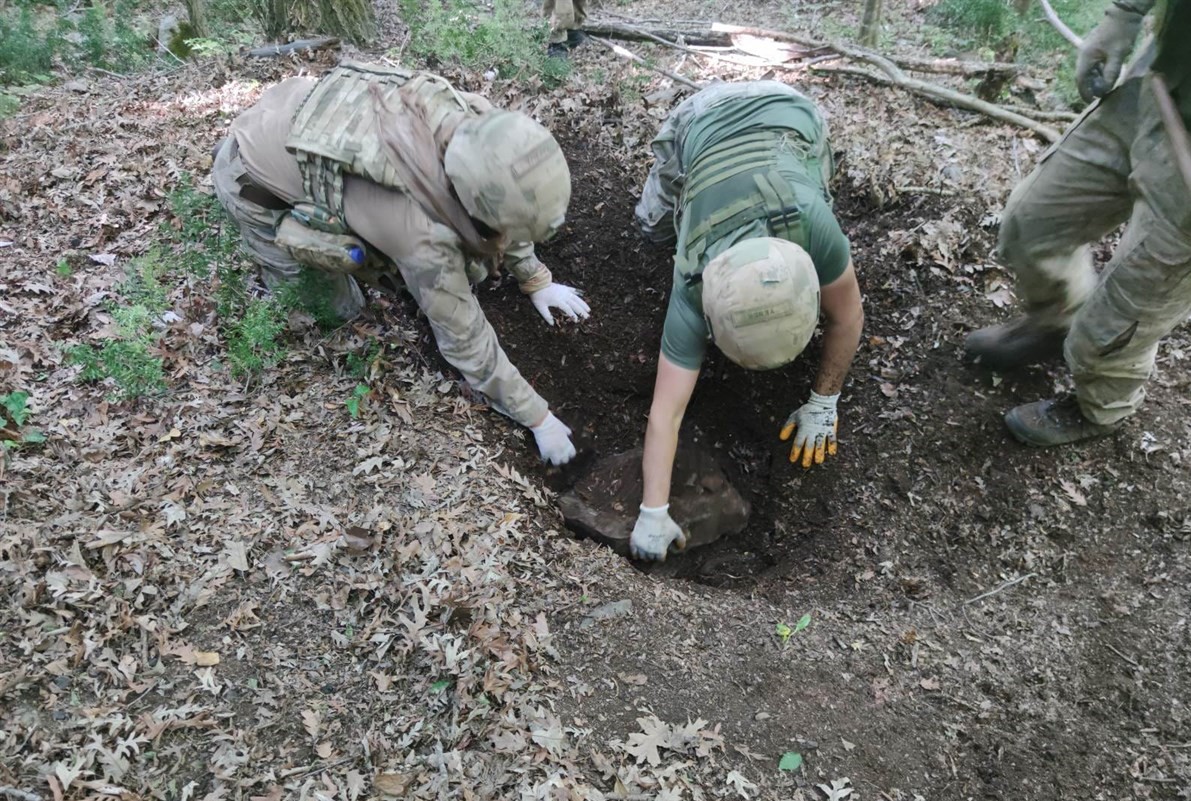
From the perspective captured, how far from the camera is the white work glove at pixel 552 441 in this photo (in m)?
3.62

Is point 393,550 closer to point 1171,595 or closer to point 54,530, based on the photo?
point 54,530

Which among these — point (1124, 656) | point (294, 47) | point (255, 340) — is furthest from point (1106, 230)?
point (294, 47)

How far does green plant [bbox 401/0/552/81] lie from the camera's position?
5.76m

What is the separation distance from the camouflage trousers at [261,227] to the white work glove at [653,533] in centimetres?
187

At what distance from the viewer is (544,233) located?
287 centimetres

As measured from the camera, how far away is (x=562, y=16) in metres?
6.79

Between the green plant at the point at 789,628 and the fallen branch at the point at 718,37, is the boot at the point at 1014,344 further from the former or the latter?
the fallen branch at the point at 718,37

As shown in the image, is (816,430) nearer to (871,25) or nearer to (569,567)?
(569,567)

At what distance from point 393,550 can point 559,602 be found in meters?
0.69

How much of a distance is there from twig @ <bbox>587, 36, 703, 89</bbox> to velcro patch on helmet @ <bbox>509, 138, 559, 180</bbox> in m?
3.43

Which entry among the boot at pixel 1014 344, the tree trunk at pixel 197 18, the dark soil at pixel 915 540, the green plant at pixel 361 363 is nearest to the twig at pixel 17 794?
the dark soil at pixel 915 540

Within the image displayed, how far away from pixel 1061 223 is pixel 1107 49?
2.16ft

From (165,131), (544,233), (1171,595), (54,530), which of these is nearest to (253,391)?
(54,530)

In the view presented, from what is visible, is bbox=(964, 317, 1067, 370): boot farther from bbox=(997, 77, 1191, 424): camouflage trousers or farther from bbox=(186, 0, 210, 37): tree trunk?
bbox=(186, 0, 210, 37): tree trunk
